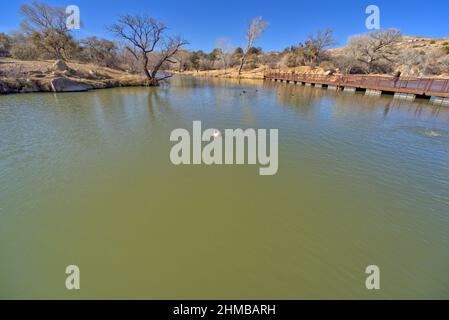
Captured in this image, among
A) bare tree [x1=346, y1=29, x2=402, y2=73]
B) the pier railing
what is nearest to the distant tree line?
bare tree [x1=346, y1=29, x2=402, y2=73]

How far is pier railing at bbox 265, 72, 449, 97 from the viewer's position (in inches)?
671

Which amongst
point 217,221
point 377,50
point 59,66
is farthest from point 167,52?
point 377,50

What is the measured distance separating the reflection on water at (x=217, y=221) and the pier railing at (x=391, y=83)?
15.9m

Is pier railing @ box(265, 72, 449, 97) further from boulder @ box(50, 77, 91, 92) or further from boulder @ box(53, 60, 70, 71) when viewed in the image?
boulder @ box(53, 60, 70, 71)

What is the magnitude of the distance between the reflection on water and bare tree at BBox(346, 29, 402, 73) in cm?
4700

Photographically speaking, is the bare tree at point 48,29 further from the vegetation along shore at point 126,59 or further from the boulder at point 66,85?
the boulder at point 66,85

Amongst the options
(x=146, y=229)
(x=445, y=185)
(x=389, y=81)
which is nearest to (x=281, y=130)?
(x=445, y=185)

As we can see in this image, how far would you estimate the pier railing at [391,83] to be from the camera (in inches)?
671

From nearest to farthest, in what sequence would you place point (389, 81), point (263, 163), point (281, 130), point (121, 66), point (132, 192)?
1. point (132, 192)
2. point (263, 163)
3. point (281, 130)
4. point (389, 81)
5. point (121, 66)
